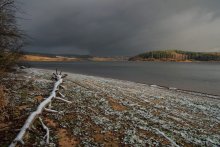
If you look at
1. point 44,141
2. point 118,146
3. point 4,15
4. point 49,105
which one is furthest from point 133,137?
point 4,15

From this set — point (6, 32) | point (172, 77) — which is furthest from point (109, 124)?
point (172, 77)

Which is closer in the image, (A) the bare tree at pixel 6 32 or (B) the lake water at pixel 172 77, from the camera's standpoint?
(A) the bare tree at pixel 6 32

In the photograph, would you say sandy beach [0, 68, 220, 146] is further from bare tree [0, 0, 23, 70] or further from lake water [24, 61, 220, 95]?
lake water [24, 61, 220, 95]

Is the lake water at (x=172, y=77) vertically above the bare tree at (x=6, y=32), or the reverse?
the bare tree at (x=6, y=32)

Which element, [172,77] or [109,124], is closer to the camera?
[109,124]

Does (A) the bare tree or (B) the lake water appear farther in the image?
(B) the lake water

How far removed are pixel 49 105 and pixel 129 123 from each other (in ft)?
20.7

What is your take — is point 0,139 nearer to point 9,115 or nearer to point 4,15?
point 9,115

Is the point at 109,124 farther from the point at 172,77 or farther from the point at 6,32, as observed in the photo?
the point at 172,77

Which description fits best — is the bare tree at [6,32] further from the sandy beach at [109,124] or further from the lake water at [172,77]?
the lake water at [172,77]

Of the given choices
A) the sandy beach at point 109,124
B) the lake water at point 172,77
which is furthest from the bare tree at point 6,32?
the lake water at point 172,77

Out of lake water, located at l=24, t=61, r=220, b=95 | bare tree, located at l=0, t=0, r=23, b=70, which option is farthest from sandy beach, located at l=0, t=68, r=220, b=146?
lake water, located at l=24, t=61, r=220, b=95

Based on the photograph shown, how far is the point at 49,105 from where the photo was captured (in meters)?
15.9

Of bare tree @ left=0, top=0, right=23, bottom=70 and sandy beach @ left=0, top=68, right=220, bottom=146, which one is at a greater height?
bare tree @ left=0, top=0, right=23, bottom=70
